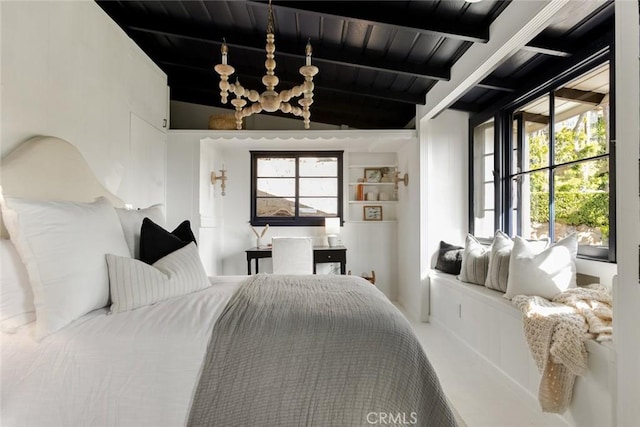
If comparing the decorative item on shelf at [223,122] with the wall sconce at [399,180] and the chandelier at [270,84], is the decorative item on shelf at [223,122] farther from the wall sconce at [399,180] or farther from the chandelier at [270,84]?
the wall sconce at [399,180]

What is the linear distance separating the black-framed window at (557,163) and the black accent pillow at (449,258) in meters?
0.37

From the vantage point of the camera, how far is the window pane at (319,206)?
4.73 metres

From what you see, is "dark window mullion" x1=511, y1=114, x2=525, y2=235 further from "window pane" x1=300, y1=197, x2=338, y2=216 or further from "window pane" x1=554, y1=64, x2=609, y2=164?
"window pane" x1=300, y1=197, x2=338, y2=216

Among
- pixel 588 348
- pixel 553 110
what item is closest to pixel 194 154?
pixel 553 110

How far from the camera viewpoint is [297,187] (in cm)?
471

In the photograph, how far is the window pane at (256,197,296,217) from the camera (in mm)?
4711

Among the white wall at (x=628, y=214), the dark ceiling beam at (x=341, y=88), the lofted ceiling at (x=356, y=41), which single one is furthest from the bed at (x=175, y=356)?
the dark ceiling beam at (x=341, y=88)

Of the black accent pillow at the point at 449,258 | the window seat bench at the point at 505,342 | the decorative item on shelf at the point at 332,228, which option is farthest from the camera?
the decorative item on shelf at the point at 332,228

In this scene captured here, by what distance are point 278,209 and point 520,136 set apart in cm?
300

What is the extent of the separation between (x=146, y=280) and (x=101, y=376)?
41 cm

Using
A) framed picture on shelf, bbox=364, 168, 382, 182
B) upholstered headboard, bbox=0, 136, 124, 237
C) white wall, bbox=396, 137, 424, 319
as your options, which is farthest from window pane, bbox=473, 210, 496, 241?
upholstered headboard, bbox=0, 136, 124, 237

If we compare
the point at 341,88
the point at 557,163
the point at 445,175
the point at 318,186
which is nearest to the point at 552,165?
the point at 557,163

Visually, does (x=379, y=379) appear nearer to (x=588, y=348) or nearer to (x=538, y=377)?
(x=588, y=348)

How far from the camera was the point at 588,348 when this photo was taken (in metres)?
1.59
